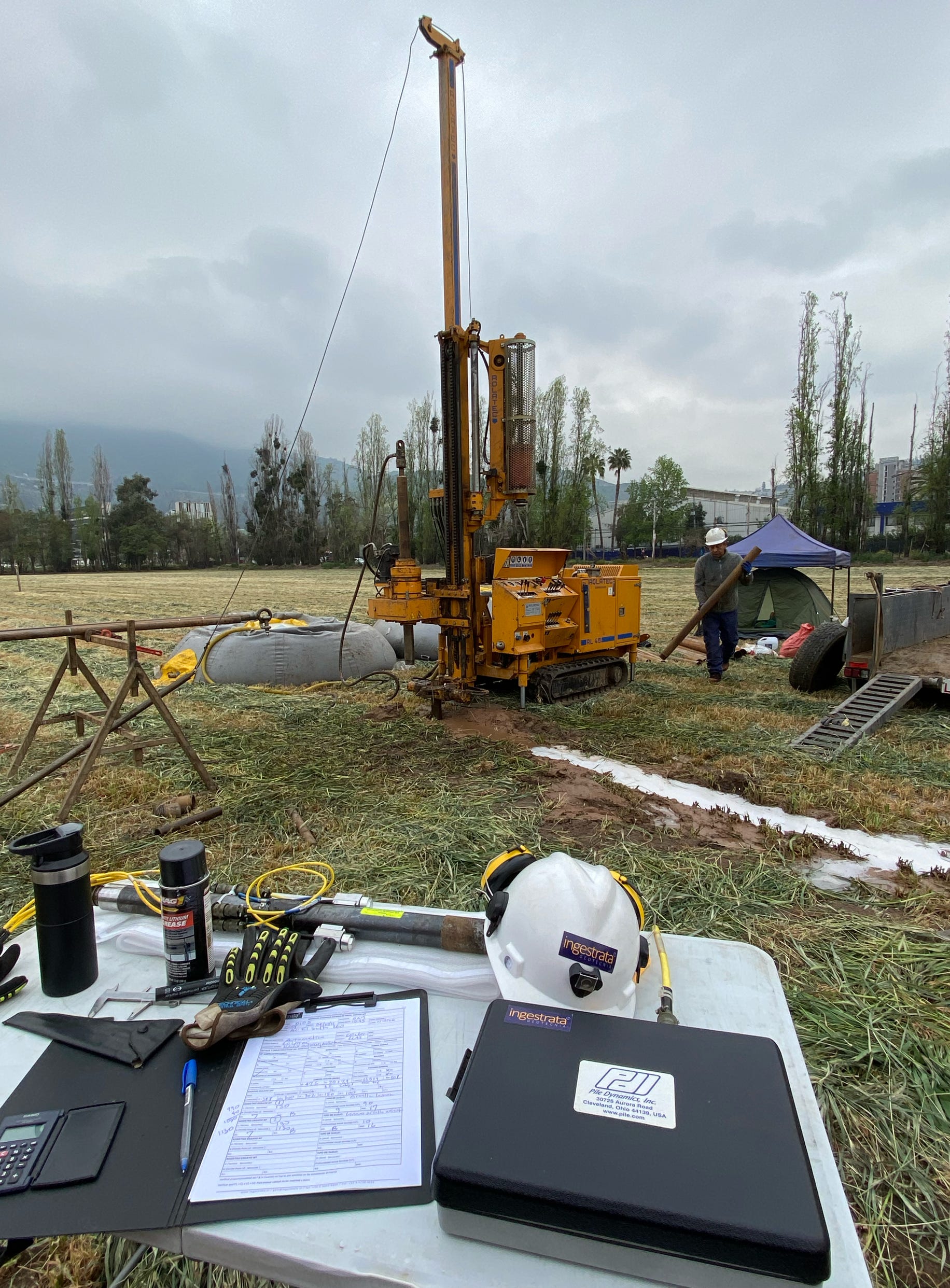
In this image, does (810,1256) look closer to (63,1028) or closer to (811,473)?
(63,1028)

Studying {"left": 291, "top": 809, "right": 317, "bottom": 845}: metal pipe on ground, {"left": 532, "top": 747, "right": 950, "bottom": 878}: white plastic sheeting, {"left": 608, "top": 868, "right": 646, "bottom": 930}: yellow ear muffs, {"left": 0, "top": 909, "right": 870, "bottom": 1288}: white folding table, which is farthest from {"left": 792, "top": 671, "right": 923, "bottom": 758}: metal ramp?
{"left": 0, "top": 909, "right": 870, "bottom": 1288}: white folding table

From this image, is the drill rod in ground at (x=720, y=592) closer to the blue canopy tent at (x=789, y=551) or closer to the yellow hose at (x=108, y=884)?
the blue canopy tent at (x=789, y=551)

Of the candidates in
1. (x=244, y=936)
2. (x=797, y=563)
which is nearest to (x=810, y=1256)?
(x=244, y=936)

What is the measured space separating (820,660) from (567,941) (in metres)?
7.13

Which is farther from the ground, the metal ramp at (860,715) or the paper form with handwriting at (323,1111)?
the paper form with handwriting at (323,1111)

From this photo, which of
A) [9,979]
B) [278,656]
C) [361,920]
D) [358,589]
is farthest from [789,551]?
[9,979]

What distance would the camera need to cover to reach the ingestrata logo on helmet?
149 cm

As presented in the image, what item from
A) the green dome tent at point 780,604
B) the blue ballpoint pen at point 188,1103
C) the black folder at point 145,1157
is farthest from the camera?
the green dome tent at point 780,604

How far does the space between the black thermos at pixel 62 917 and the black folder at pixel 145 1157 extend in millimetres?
210

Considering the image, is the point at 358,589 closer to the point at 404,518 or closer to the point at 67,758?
the point at 404,518

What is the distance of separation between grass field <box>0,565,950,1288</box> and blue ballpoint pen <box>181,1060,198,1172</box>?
28.1 inches

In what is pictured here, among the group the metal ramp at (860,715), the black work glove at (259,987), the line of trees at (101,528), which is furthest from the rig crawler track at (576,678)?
the line of trees at (101,528)

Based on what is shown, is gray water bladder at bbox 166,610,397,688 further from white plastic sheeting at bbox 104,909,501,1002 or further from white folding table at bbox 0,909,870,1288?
white folding table at bbox 0,909,870,1288

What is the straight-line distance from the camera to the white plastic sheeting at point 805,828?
3773mm
